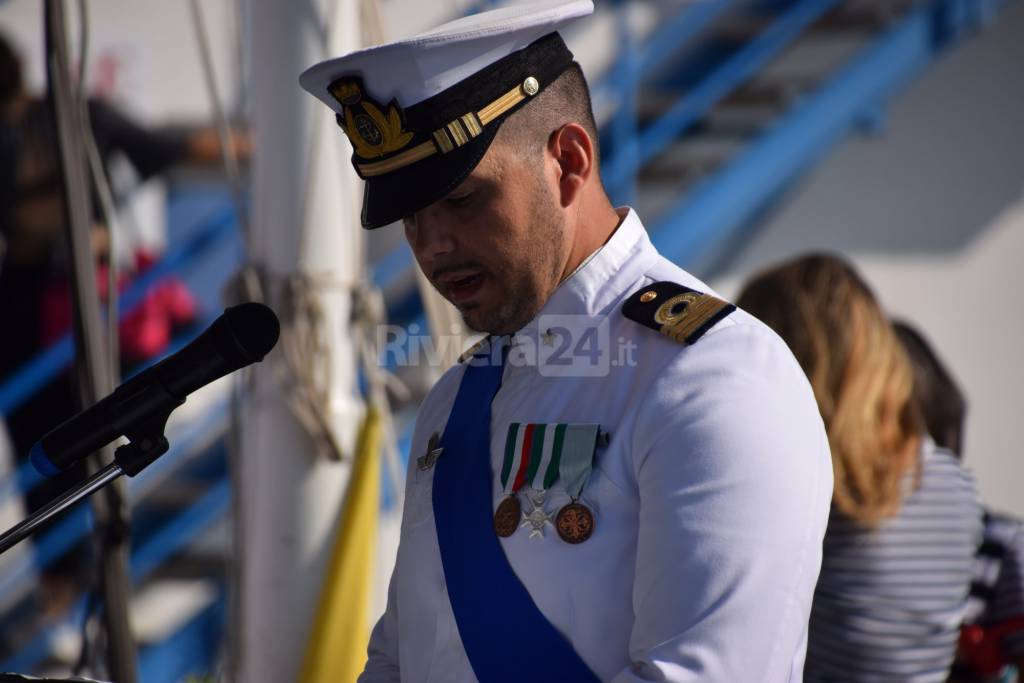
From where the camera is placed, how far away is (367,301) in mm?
2369

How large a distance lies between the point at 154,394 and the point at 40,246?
2954 mm

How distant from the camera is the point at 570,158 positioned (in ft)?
4.34

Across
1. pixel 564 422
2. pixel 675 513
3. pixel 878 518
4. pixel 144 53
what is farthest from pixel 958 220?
pixel 675 513

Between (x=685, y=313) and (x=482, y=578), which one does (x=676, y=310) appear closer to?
(x=685, y=313)

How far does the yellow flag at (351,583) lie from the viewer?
7.17ft

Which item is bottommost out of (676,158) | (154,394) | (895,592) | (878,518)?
(895,592)

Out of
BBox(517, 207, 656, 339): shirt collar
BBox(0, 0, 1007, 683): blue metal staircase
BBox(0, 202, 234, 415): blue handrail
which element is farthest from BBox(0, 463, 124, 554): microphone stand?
BBox(0, 0, 1007, 683): blue metal staircase

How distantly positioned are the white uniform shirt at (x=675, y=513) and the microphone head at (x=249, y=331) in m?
0.29

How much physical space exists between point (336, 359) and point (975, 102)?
3.14m

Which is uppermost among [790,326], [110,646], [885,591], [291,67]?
[291,67]

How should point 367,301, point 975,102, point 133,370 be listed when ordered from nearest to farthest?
point 367,301
point 133,370
point 975,102

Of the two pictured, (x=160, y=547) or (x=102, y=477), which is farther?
(x=160, y=547)

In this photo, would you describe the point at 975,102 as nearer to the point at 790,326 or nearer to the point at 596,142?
the point at 790,326

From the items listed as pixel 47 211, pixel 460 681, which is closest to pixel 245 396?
pixel 460 681
